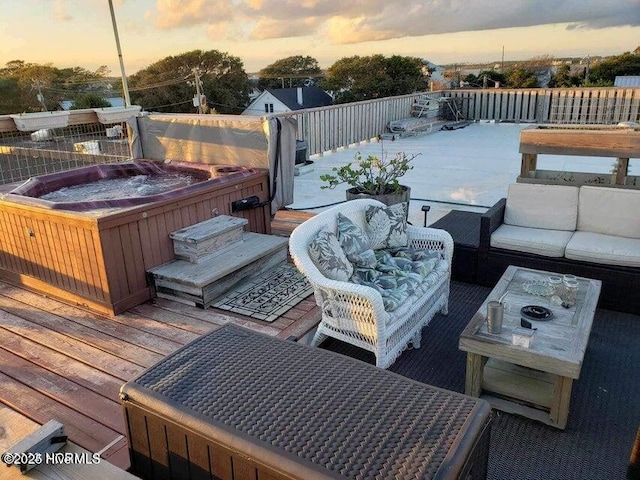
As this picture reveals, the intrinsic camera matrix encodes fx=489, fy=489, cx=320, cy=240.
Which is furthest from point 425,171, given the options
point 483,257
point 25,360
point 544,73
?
point 544,73

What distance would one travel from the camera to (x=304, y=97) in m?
30.5

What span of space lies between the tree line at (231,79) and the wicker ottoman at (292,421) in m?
14.3

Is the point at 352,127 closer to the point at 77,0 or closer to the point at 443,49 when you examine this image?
the point at 77,0

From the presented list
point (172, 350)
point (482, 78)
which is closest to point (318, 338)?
point (172, 350)

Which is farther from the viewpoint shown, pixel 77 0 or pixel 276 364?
pixel 77 0

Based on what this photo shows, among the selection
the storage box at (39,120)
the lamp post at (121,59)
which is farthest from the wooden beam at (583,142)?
the lamp post at (121,59)

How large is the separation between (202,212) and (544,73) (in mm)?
20628

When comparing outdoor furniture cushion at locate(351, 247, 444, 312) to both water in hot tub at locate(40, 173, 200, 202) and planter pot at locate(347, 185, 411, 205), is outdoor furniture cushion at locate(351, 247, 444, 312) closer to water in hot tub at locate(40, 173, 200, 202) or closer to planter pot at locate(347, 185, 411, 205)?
planter pot at locate(347, 185, 411, 205)

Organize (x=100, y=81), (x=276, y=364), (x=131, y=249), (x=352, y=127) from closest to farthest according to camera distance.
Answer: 1. (x=276, y=364)
2. (x=131, y=249)
3. (x=352, y=127)
4. (x=100, y=81)

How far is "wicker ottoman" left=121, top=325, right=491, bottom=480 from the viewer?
3.88ft

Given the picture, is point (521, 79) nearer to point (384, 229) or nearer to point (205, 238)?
point (384, 229)

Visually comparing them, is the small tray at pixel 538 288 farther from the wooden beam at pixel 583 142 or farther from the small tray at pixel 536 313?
the wooden beam at pixel 583 142

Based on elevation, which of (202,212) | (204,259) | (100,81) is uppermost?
(100,81)

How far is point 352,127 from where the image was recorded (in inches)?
386
